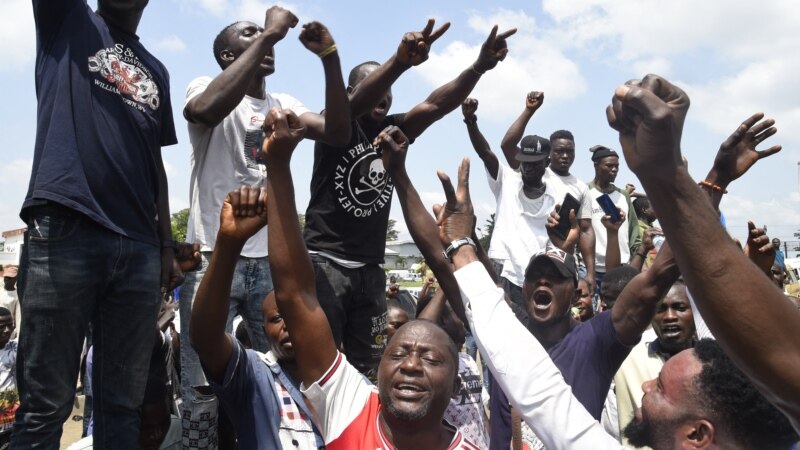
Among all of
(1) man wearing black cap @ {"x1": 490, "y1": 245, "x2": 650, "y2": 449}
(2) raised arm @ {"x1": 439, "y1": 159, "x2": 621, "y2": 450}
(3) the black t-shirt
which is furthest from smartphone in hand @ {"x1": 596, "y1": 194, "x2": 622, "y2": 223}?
(2) raised arm @ {"x1": 439, "y1": 159, "x2": 621, "y2": 450}

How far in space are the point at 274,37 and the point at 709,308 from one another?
252cm

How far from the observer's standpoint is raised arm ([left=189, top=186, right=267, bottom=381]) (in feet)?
8.38

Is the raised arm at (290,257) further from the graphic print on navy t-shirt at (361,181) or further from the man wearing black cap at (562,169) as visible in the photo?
the man wearing black cap at (562,169)

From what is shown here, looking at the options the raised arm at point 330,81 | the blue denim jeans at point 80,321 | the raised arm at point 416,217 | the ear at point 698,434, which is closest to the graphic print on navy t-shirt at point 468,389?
the raised arm at point 416,217

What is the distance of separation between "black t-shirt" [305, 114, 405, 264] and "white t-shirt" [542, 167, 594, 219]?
302 centimetres

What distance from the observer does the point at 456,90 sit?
14.0 feet

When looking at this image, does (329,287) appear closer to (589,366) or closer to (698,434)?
(589,366)

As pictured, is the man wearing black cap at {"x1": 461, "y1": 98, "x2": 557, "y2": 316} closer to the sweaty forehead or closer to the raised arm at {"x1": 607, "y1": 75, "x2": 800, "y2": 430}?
the sweaty forehead

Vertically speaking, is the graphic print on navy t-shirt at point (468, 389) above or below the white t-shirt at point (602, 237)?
below

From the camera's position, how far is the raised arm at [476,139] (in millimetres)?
5555

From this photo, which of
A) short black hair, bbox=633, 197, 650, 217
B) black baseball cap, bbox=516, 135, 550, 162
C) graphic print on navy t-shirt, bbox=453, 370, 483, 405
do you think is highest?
black baseball cap, bbox=516, 135, 550, 162

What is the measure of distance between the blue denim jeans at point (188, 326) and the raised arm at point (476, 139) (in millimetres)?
2385

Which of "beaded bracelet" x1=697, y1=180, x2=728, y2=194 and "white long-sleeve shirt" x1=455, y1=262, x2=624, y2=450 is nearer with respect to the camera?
"white long-sleeve shirt" x1=455, y1=262, x2=624, y2=450

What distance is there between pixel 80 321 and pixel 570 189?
5.05m
